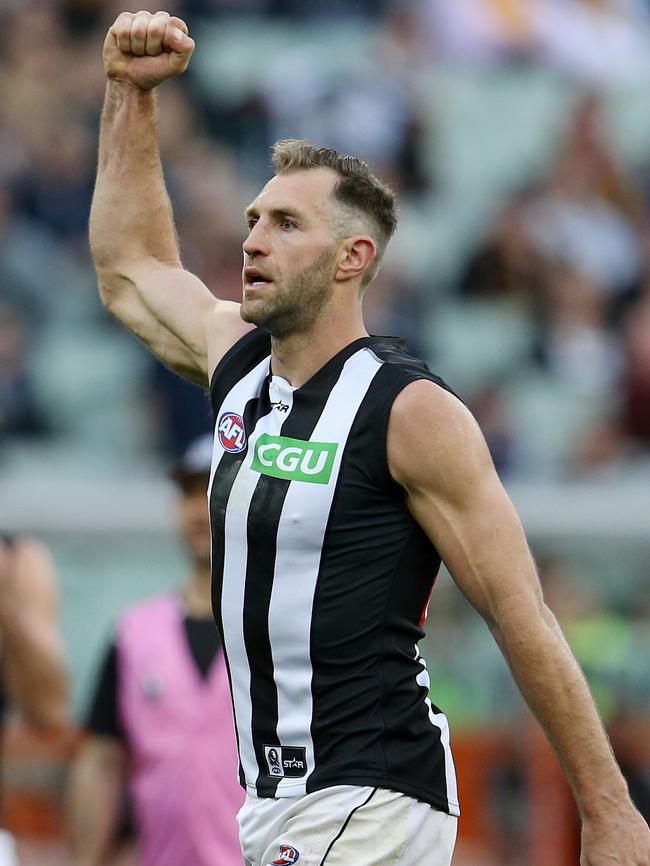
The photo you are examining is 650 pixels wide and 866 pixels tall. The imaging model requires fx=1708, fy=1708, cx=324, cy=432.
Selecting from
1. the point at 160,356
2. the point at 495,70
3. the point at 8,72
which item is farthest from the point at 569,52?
the point at 160,356

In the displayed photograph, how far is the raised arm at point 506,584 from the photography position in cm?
380

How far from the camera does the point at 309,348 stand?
14.0 feet

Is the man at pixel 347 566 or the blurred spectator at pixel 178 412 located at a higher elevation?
the man at pixel 347 566

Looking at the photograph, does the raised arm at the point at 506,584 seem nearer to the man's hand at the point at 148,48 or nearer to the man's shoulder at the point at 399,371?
the man's shoulder at the point at 399,371

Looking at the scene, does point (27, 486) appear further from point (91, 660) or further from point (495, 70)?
point (495, 70)

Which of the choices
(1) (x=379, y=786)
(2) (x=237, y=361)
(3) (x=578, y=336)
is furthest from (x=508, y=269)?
(1) (x=379, y=786)

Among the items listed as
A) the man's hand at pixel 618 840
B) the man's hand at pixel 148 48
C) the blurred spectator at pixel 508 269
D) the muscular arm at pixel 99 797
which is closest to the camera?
the man's hand at pixel 618 840

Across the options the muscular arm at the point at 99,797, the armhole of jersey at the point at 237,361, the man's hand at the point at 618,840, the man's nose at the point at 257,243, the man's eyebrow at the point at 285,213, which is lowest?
the muscular arm at the point at 99,797

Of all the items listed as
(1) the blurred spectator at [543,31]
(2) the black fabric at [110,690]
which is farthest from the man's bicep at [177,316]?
(1) the blurred spectator at [543,31]

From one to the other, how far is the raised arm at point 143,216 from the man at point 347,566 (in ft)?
1.34

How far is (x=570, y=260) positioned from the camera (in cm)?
1343

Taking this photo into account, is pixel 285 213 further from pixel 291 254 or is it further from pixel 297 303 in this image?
pixel 297 303

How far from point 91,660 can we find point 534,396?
5121 millimetres

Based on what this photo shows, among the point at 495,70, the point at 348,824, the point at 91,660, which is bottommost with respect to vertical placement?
→ the point at 91,660
